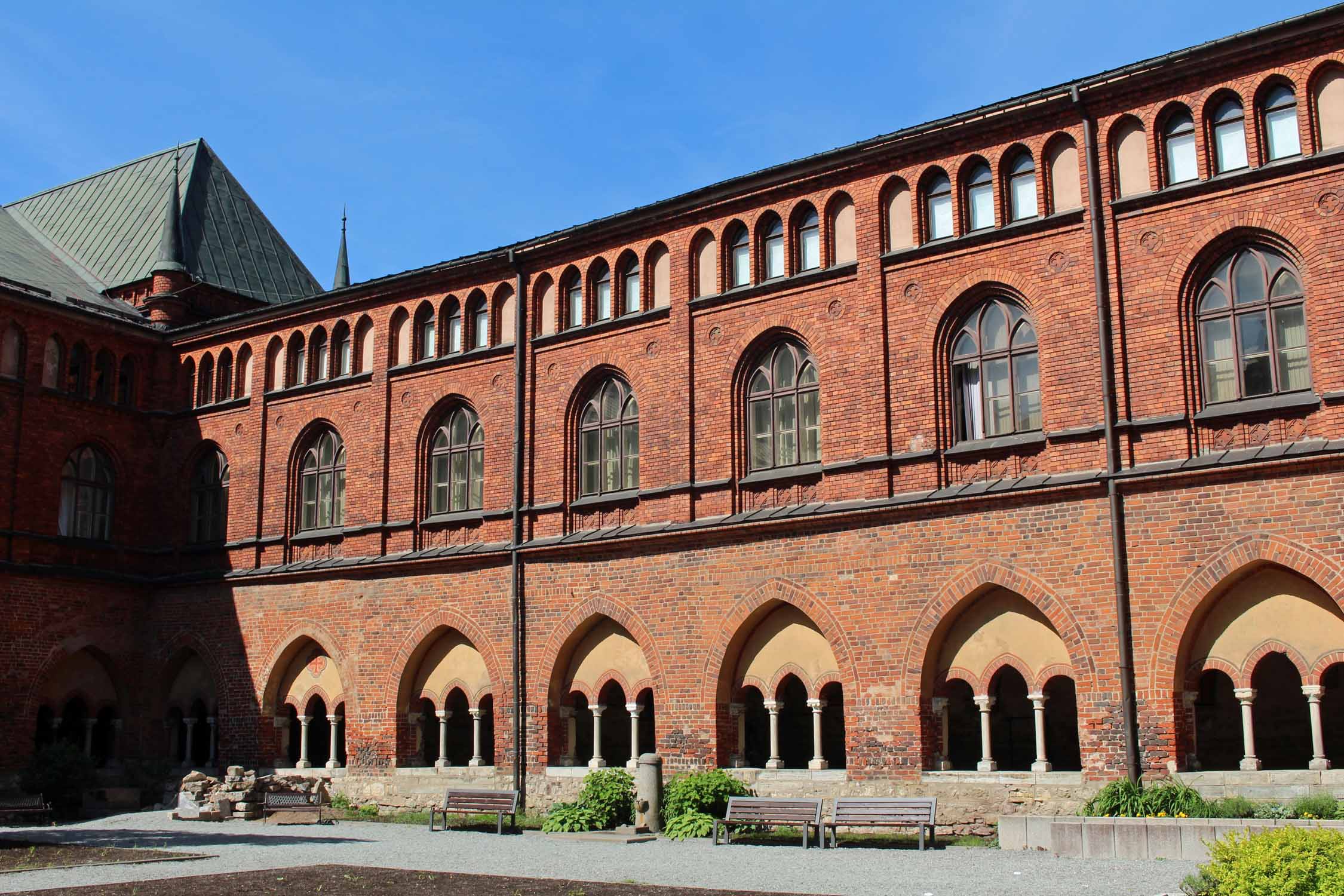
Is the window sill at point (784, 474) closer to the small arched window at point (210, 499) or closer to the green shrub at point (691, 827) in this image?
Answer: the green shrub at point (691, 827)

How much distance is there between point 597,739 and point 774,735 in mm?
3517

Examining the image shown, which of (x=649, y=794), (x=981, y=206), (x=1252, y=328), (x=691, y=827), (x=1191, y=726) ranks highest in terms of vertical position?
(x=981, y=206)

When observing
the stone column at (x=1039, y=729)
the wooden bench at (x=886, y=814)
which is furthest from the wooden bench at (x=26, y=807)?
the stone column at (x=1039, y=729)

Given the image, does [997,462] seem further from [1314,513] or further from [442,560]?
[442,560]

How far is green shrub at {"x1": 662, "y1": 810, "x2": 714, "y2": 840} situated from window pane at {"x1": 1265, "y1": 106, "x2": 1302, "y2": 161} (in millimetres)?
12002

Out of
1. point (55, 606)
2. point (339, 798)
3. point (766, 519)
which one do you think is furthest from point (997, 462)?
point (55, 606)

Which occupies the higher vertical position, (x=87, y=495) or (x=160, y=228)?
(x=160, y=228)

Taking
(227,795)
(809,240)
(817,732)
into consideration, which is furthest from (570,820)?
(809,240)

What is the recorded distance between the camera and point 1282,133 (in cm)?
1878

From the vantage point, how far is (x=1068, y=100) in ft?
65.9

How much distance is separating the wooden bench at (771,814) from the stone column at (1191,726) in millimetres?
4853

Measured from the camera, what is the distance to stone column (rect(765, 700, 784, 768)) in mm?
21852

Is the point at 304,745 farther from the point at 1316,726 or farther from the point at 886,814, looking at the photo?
the point at 1316,726

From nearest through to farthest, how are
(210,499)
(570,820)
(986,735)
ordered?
(986,735) → (570,820) → (210,499)
